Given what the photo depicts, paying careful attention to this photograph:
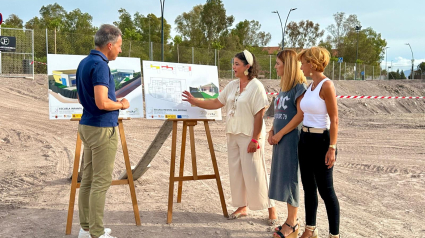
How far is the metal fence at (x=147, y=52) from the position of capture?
20406mm

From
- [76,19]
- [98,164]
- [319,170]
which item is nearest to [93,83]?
[98,164]

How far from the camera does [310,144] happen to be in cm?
374

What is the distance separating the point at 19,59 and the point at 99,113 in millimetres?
17418

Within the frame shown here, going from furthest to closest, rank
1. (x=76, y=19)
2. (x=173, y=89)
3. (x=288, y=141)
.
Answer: (x=76, y=19) < (x=173, y=89) < (x=288, y=141)

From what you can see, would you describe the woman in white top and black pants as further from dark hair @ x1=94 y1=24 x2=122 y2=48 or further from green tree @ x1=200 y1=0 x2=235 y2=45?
green tree @ x1=200 y1=0 x2=235 y2=45

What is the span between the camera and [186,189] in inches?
241

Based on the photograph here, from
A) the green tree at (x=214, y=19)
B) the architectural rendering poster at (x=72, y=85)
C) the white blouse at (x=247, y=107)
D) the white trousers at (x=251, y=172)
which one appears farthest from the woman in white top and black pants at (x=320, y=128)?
the green tree at (x=214, y=19)

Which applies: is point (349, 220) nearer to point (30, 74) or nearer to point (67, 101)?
point (67, 101)

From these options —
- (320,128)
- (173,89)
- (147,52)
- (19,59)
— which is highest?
(147,52)

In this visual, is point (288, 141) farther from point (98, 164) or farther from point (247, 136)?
point (98, 164)

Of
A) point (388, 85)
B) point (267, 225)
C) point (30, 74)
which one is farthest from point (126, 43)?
point (388, 85)

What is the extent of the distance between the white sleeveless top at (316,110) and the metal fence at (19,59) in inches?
699

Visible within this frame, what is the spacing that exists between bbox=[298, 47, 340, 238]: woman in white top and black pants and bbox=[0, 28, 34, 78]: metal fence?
1773 cm


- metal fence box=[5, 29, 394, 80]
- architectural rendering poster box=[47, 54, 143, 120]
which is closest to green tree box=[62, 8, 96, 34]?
metal fence box=[5, 29, 394, 80]
